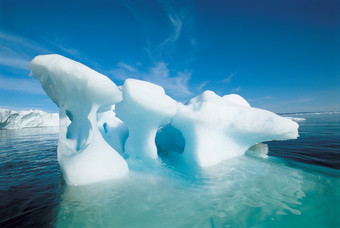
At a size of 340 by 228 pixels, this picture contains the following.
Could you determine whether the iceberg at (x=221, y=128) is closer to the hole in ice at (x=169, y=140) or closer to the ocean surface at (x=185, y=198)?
the ocean surface at (x=185, y=198)

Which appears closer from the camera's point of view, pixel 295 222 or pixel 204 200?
pixel 295 222

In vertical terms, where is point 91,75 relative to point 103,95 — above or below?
above

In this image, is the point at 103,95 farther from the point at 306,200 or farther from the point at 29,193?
the point at 306,200

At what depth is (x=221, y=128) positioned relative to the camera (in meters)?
4.48

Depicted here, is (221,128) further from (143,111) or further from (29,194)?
(29,194)

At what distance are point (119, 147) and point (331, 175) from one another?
5.73 m

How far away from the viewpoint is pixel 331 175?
3.38 m

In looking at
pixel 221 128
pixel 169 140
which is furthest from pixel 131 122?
pixel 221 128

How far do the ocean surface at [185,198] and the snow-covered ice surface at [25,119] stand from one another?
1133 inches

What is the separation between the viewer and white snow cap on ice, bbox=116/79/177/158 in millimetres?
4203

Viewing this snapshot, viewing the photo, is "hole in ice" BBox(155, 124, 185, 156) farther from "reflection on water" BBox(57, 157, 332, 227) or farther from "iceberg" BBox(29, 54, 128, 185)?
"iceberg" BBox(29, 54, 128, 185)

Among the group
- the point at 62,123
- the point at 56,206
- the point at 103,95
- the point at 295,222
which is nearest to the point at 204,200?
the point at 295,222

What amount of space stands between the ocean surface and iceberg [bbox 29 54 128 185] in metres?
0.30

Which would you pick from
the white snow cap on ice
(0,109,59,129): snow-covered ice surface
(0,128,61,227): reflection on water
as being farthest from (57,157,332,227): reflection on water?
(0,109,59,129): snow-covered ice surface
